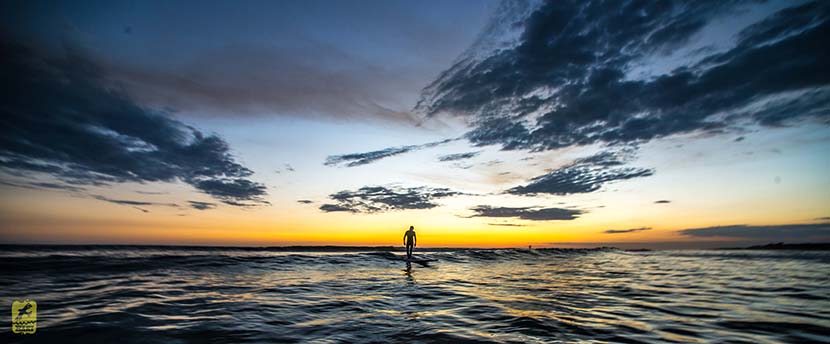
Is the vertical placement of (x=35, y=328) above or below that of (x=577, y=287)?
above

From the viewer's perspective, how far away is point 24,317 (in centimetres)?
840

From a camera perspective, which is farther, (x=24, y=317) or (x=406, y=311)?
(x=406, y=311)

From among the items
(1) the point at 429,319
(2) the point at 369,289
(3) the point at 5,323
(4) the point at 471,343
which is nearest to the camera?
(4) the point at 471,343

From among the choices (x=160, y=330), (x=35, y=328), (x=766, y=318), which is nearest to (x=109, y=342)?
(x=160, y=330)

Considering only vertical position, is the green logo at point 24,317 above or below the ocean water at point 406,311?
above

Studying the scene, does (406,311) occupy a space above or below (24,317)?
below

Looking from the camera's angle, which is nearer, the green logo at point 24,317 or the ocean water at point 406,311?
the ocean water at point 406,311

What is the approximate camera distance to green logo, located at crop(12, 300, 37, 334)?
7.41 metres

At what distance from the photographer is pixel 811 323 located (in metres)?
8.23

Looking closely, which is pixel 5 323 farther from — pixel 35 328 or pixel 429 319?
pixel 429 319

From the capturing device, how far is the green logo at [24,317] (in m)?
7.41

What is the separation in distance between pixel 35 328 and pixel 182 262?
1981cm

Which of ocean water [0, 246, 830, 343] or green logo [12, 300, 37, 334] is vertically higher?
green logo [12, 300, 37, 334]

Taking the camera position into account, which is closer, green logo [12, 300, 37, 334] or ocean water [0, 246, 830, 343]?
ocean water [0, 246, 830, 343]
